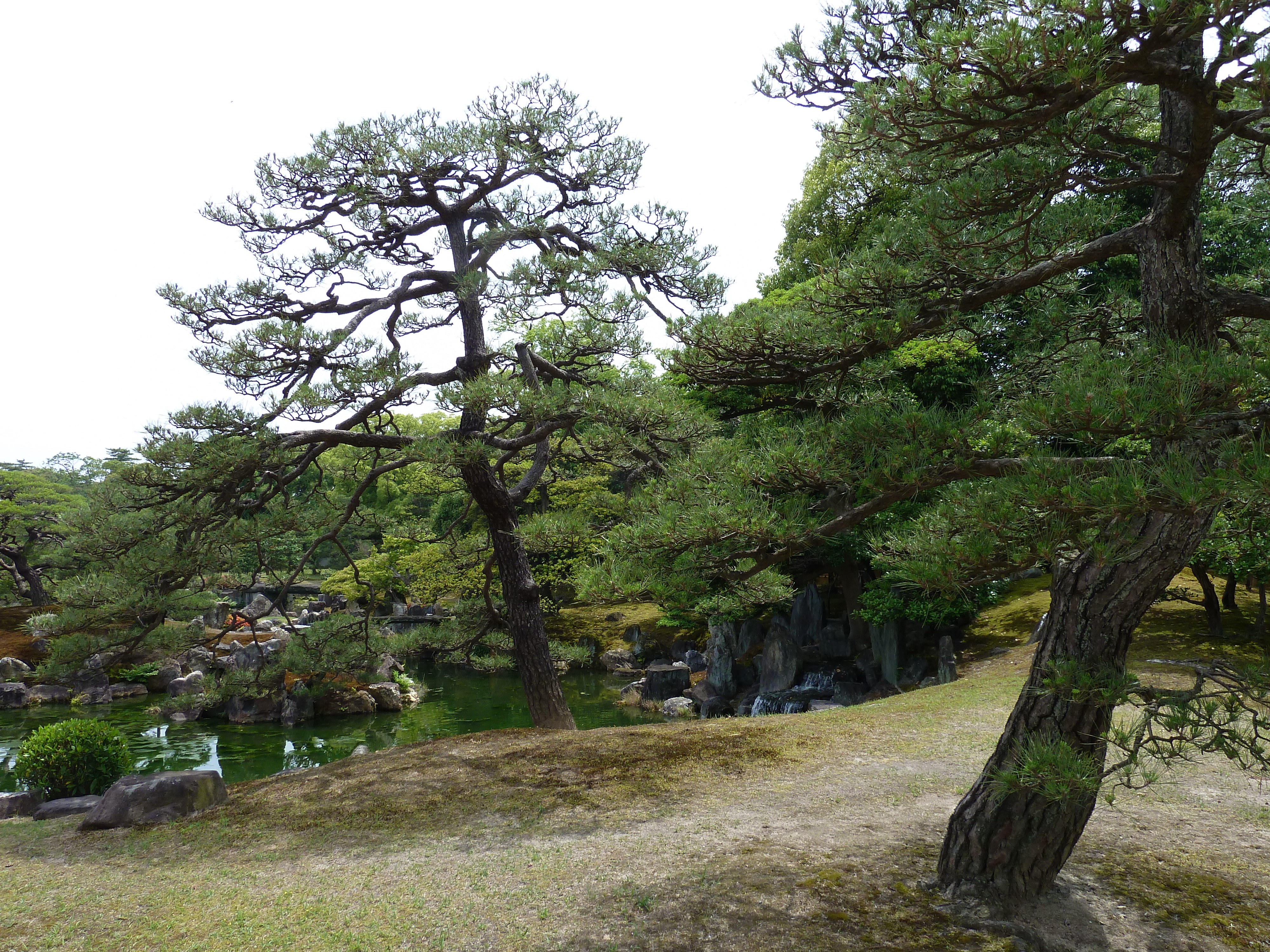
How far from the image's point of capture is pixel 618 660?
56.7 ft

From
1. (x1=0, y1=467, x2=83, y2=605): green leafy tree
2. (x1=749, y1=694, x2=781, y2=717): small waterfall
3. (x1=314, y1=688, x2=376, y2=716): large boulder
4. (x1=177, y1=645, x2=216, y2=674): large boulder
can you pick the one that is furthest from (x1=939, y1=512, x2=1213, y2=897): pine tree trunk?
(x1=0, y1=467, x2=83, y2=605): green leafy tree

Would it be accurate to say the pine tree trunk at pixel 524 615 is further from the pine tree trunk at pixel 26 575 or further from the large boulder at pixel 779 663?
the pine tree trunk at pixel 26 575

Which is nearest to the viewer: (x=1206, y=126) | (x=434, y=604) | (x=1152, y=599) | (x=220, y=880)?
(x=1206, y=126)

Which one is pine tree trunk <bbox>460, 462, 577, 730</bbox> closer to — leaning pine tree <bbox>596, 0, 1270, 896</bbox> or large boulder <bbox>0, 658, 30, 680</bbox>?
leaning pine tree <bbox>596, 0, 1270, 896</bbox>

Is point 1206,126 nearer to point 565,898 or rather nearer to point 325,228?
point 565,898

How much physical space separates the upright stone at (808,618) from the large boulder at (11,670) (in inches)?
609

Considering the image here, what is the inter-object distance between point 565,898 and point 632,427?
3651 millimetres

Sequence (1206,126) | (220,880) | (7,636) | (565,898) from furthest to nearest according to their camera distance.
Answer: (7,636)
(220,880)
(565,898)
(1206,126)

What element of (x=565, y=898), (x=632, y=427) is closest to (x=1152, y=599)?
(x=565, y=898)

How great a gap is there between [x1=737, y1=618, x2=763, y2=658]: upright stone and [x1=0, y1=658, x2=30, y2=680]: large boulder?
14.4 m

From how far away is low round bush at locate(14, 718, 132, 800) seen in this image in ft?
21.4

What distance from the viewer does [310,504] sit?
755 centimetres

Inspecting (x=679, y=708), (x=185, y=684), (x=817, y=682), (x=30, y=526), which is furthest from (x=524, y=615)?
(x=30, y=526)

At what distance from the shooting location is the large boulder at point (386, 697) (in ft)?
49.0
